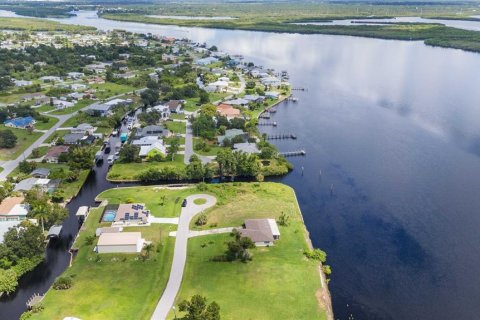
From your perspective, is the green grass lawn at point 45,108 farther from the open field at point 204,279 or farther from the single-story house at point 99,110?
the open field at point 204,279

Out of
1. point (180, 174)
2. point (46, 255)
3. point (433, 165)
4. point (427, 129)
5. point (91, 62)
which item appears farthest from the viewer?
point (91, 62)

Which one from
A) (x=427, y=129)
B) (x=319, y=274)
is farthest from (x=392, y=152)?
(x=319, y=274)

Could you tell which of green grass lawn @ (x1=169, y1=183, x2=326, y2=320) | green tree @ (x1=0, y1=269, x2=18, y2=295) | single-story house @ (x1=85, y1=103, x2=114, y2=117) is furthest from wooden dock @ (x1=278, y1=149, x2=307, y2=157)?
green tree @ (x1=0, y1=269, x2=18, y2=295)

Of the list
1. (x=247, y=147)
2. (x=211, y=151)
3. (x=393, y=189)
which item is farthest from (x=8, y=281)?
(x=393, y=189)

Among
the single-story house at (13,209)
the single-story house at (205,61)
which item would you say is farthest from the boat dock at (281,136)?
the single-story house at (205,61)

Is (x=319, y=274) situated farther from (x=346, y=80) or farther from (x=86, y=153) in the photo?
(x=346, y=80)
